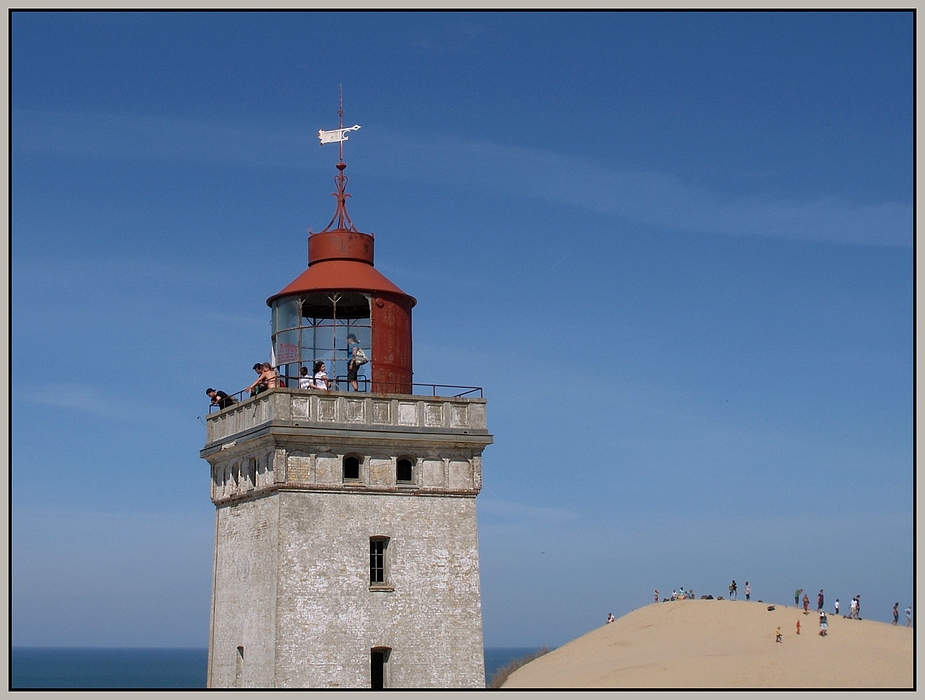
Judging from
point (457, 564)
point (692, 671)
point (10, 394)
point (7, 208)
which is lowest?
point (692, 671)

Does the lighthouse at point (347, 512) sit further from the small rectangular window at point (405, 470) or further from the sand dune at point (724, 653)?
the sand dune at point (724, 653)

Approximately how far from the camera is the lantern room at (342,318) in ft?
→ 129

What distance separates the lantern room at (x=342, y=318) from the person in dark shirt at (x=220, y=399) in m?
1.78

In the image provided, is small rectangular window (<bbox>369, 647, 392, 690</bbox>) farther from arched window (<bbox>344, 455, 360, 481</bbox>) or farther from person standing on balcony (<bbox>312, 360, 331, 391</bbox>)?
person standing on balcony (<bbox>312, 360, 331, 391</bbox>)

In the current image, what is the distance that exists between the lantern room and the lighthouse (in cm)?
4

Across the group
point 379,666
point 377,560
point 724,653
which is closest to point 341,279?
point 377,560

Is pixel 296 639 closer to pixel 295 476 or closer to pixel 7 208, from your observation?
pixel 295 476

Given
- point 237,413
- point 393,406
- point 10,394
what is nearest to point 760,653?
point 393,406

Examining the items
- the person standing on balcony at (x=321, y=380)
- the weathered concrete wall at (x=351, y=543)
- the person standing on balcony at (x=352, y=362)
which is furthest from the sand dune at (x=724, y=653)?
the person standing on balcony at (x=321, y=380)

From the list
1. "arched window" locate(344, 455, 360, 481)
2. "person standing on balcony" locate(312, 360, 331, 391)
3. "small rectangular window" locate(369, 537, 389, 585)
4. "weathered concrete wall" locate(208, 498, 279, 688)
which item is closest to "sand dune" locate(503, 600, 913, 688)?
"small rectangular window" locate(369, 537, 389, 585)

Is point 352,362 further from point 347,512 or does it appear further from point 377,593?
point 377,593

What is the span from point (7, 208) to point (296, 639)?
1210 centimetres

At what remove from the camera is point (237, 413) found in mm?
39531

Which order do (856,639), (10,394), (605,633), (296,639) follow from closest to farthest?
(10,394), (296,639), (856,639), (605,633)
